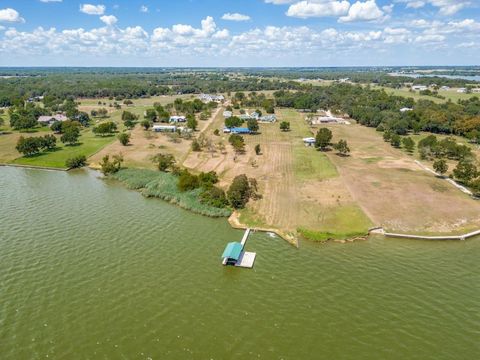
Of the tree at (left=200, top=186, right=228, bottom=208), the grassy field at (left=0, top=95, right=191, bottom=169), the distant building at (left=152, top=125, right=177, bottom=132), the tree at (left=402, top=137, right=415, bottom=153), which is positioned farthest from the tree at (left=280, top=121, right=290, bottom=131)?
the tree at (left=200, top=186, right=228, bottom=208)

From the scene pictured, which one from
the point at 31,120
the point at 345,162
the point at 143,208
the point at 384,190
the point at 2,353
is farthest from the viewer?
the point at 31,120

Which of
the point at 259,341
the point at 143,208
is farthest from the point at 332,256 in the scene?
the point at 143,208

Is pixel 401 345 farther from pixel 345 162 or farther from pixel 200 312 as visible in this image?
pixel 345 162

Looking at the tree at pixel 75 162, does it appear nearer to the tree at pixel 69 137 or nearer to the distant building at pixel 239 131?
the tree at pixel 69 137

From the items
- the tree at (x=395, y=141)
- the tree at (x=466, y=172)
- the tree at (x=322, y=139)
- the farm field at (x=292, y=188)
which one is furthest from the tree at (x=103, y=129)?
the tree at (x=466, y=172)

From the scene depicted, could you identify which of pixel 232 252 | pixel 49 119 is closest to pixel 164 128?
pixel 49 119

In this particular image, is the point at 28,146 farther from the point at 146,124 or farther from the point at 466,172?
the point at 466,172
